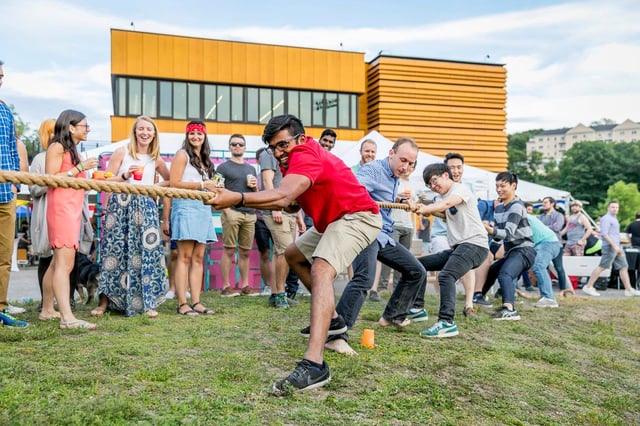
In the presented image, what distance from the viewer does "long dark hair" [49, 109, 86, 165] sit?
17.1 feet

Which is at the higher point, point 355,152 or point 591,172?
point 591,172

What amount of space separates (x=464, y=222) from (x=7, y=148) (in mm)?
4726

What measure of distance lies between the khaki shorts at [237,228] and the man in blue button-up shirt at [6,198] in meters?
2.99

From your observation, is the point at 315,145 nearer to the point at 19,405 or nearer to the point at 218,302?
the point at 19,405

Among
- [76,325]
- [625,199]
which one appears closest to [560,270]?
A: [76,325]

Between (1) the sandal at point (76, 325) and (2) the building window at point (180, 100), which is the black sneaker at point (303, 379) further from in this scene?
(2) the building window at point (180, 100)

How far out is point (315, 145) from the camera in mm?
3934

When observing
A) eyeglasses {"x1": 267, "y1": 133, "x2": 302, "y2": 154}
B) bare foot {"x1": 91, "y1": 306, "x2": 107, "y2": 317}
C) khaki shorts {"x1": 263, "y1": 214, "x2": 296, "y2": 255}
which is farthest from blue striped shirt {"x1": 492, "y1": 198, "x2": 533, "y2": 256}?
bare foot {"x1": 91, "y1": 306, "x2": 107, "y2": 317}

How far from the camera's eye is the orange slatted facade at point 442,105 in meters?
30.0

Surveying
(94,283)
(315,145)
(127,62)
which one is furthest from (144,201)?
(127,62)

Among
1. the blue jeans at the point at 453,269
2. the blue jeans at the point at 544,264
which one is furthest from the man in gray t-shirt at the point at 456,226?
the blue jeans at the point at 544,264

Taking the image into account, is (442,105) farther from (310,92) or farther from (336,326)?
(336,326)

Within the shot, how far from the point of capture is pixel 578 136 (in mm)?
179000

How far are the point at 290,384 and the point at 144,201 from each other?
10.5ft
